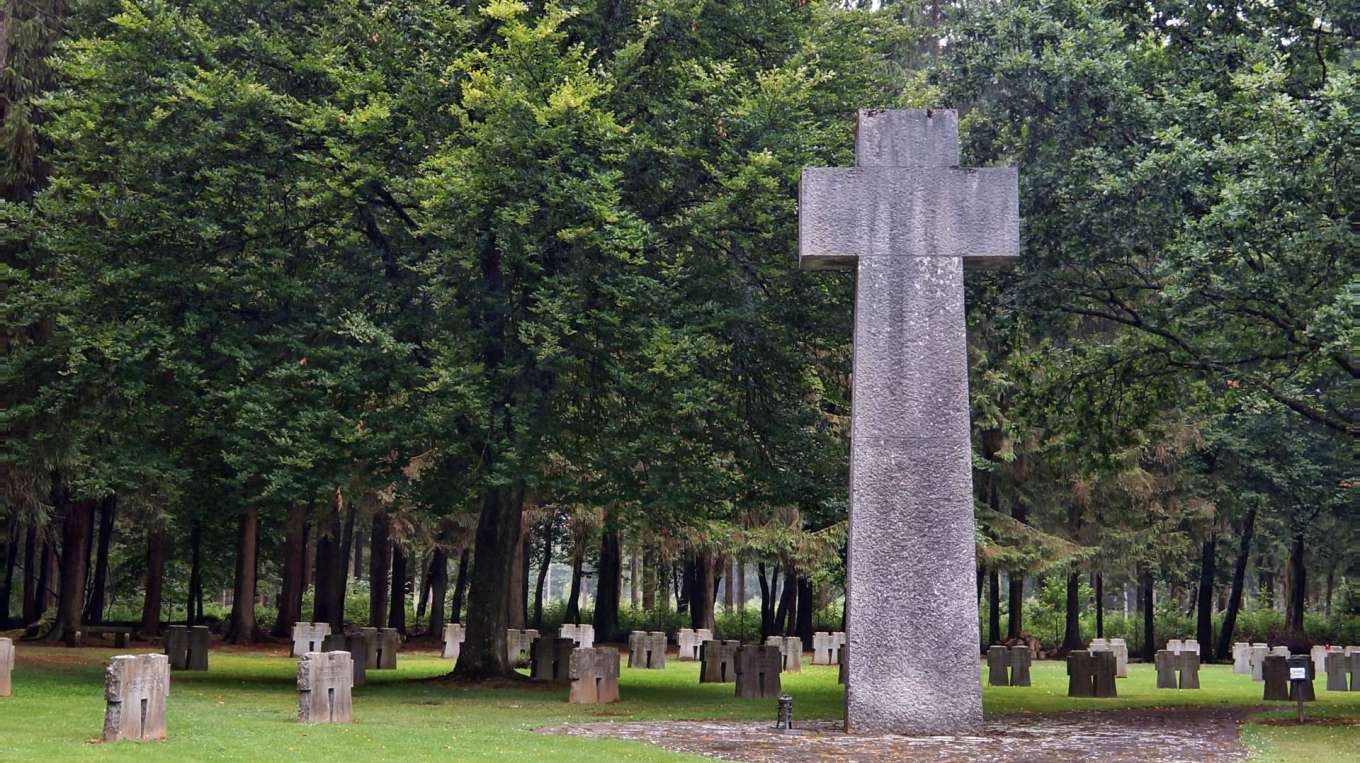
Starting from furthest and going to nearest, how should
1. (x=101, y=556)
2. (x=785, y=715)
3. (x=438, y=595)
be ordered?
(x=438, y=595), (x=101, y=556), (x=785, y=715)

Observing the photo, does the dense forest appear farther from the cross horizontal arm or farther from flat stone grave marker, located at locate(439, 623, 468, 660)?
flat stone grave marker, located at locate(439, 623, 468, 660)

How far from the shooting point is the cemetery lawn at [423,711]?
47.2ft

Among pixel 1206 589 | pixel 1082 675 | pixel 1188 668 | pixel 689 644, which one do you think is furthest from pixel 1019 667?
pixel 1206 589

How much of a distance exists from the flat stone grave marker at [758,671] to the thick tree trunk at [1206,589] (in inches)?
1018

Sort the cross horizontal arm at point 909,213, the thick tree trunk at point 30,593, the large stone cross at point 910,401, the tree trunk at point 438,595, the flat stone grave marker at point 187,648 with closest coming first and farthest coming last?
the large stone cross at point 910,401 < the cross horizontal arm at point 909,213 < the flat stone grave marker at point 187,648 < the thick tree trunk at point 30,593 < the tree trunk at point 438,595

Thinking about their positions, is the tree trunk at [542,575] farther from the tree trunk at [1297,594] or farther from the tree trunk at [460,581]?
the tree trunk at [1297,594]

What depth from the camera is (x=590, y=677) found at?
21859 millimetres

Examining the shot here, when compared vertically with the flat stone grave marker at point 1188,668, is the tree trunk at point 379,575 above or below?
above

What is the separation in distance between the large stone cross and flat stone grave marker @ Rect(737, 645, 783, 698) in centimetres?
886

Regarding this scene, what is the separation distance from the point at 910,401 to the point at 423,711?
8.70m

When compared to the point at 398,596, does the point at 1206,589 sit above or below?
above

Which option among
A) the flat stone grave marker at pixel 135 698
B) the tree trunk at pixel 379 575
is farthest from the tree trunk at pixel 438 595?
the flat stone grave marker at pixel 135 698

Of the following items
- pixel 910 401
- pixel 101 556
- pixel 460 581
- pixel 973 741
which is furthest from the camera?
pixel 460 581

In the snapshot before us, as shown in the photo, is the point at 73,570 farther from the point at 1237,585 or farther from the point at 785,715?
the point at 1237,585
